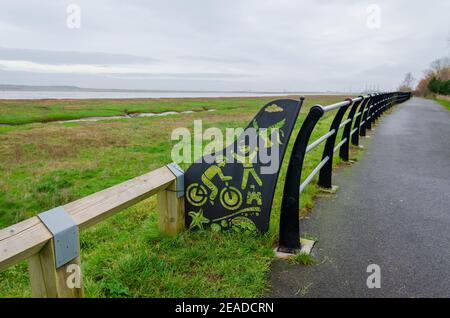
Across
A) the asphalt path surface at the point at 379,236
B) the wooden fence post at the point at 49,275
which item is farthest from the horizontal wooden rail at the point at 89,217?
the asphalt path surface at the point at 379,236

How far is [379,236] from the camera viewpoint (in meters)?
3.54

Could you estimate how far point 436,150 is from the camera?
8.41m

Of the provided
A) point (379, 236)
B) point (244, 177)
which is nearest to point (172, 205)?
point (244, 177)

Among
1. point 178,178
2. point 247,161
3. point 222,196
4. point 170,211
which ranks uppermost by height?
point 247,161

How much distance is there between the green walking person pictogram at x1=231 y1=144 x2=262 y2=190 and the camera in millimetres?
3223

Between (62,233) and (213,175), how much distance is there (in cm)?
154

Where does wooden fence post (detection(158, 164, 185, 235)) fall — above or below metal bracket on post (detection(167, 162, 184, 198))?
below

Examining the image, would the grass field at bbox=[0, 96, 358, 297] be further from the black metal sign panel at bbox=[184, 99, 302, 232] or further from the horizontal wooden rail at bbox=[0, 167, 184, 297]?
the horizontal wooden rail at bbox=[0, 167, 184, 297]

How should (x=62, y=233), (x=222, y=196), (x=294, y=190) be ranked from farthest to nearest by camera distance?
(x=222, y=196)
(x=294, y=190)
(x=62, y=233)

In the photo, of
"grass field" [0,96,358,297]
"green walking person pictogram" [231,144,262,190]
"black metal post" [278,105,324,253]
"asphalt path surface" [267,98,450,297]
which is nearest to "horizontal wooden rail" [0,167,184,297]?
"grass field" [0,96,358,297]

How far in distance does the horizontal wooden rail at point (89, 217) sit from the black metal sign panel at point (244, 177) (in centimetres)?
19

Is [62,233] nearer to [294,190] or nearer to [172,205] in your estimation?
[172,205]

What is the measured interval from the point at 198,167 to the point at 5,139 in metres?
15.6
